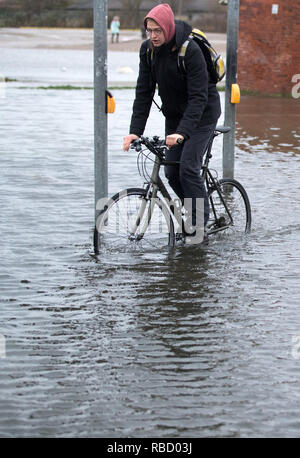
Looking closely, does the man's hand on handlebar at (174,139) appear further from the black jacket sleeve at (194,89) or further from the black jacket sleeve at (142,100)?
the black jacket sleeve at (142,100)

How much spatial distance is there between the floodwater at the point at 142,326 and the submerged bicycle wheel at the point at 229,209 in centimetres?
16

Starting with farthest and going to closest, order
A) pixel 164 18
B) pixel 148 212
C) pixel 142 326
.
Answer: pixel 148 212 → pixel 164 18 → pixel 142 326

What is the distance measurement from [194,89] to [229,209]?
4.35 feet

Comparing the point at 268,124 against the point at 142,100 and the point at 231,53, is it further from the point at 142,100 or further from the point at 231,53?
the point at 142,100

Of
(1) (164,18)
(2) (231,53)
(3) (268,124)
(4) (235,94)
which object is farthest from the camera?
(3) (268,124)

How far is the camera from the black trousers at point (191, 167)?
20.6ft

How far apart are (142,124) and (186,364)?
8.04 feet

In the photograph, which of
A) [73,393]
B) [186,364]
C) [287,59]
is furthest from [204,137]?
[287,59]

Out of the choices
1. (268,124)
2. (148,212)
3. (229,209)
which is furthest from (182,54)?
(268,124)

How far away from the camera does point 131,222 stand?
639 cm

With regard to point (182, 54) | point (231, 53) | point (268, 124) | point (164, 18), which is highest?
point (164, 18)

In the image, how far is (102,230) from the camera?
20.4 ft

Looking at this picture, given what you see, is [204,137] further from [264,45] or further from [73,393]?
[264,45]

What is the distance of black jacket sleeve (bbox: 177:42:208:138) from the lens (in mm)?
5918
